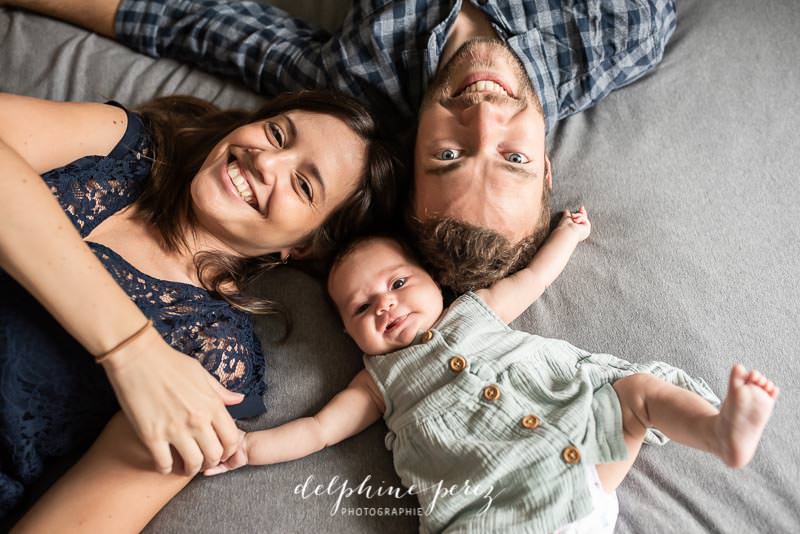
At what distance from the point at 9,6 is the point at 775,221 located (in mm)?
2178

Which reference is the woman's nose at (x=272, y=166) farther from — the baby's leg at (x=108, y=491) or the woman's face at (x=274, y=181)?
the baby's leg at (x=108, y=491)

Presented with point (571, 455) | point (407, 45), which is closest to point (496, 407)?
point (571, 455)

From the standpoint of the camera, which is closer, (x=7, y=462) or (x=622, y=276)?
(x=7, y=462)

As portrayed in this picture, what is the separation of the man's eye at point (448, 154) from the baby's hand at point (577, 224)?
31cm

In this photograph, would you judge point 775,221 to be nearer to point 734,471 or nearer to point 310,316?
point 734,471

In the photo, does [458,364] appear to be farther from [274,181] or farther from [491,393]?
[274,181]

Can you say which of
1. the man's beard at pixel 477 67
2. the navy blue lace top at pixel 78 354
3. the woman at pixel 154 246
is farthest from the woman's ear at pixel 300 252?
the man's beard at pixel 477 67

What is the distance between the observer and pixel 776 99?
1683 mm

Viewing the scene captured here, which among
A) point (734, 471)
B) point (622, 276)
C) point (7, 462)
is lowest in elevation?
point (734, 471)

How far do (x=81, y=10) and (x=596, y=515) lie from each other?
1884 millimetres

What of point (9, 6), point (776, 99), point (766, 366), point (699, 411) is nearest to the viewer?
point (699, 411)

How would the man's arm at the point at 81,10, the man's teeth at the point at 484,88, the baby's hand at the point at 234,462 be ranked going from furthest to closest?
the man's arm at the point at 81,10 → the man's teeth at the point at 484,88 → the baby's hand at the point at 234,462

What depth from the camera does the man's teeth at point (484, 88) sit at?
145 cm

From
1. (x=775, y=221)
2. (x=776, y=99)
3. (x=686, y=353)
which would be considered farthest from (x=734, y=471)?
(x=776, y=99)
